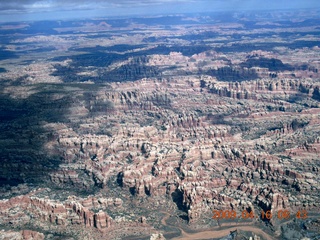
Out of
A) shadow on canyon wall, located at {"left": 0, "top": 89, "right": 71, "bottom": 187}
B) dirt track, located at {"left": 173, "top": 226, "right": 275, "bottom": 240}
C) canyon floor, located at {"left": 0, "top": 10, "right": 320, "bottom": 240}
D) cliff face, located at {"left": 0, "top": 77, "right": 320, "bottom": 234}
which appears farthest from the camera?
shadow on canyon wall, located at {"left": 0, "top": 89, "right": 71, "bottom": 187}

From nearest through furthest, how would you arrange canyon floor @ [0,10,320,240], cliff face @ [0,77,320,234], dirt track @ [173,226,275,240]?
dirt track @ [173,226,275,240], canyon floor @ [0,10,320,240], cliff face @ [0,77,320,234]

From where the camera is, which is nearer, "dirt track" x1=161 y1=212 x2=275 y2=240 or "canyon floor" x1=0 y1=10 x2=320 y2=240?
"dirt track" x1=161 y1=212 x2=275 y2=240

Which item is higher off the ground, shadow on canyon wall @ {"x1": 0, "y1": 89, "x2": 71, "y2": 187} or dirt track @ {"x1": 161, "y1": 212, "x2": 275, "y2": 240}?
shadow on canyon wall @ {"x1": 0, "y1": 89, "x2": 71, "y2": 187}

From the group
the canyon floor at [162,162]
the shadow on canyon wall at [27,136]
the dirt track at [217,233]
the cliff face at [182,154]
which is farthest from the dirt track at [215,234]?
the shadow on canyon wall at [27,136]

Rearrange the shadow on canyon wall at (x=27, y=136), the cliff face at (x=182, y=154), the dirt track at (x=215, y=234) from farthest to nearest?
1. the shadow on canyon wall at (x=27, y=136)
2. the cliff face at (x=182, y=154)
3. the dirt track at (x=215, y=234)

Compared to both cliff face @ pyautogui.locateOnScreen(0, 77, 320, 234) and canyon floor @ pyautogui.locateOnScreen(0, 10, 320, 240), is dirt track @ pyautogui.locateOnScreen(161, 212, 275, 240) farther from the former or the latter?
cliff face @ pyautogui.locateOnScreen(0, 77, 320, 234)

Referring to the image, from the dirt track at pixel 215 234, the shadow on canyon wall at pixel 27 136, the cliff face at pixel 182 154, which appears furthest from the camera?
the shadow on canyon wall at pixel 27 136

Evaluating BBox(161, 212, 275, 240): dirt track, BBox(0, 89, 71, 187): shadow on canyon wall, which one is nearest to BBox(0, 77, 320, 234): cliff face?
BBox(0, 89, 71, 187): shadow on canyon wall

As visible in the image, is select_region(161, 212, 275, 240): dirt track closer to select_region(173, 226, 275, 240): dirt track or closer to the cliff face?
select_region(173, 226, 275, 240): dirt track

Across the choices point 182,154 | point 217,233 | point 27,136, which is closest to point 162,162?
point 182,154

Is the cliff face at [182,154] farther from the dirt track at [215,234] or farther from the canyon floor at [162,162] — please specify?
the dirt track at [215,234]

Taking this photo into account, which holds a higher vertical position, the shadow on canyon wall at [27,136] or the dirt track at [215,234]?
the shadow on canyon wall at [27,136]
